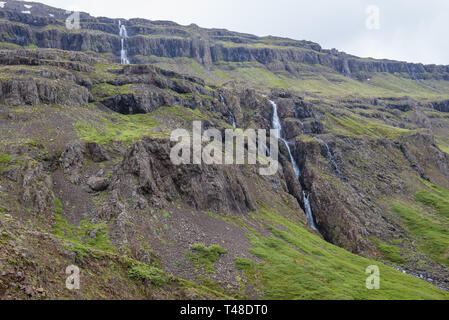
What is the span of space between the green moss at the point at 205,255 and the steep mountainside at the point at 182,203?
22 centimetres

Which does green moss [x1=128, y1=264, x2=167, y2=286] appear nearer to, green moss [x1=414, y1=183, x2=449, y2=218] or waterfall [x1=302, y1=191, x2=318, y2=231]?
→ waterfall [x1=302, y1=191, x2=318, y2=231]

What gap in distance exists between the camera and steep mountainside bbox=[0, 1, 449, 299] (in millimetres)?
34188

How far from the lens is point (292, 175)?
355 feet

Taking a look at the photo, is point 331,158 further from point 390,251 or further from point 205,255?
point 205,255

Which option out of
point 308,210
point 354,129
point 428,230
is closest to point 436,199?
point 428,230

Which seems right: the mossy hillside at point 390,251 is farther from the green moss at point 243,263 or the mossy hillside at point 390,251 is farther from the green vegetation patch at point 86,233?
the green vegetation patch at point 86,233

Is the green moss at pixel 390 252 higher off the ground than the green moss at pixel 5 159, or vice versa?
the green moss at pixel 5 159

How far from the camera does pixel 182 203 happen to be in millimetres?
60594

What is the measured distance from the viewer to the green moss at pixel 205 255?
44094mm

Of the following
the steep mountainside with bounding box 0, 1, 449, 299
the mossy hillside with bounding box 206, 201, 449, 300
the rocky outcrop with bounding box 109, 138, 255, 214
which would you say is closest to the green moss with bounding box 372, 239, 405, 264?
the steep mountainside with bounding box 0, 1, 449, 299

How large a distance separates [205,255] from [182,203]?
1622 cm

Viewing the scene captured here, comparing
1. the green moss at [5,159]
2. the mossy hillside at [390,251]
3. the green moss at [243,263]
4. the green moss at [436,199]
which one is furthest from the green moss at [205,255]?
the green moss at [436,199]
